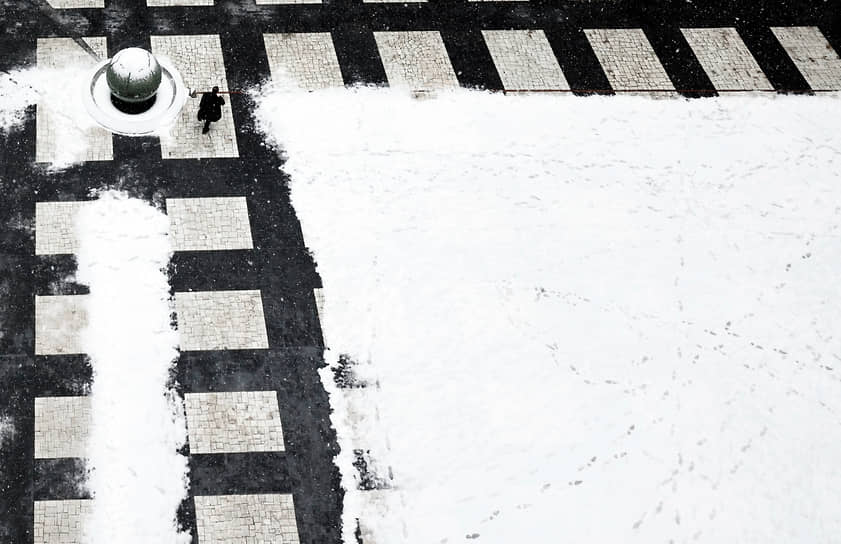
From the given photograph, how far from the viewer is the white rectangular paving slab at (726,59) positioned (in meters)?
15.3

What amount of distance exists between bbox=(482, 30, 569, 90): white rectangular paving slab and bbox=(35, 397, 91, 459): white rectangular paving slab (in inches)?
313

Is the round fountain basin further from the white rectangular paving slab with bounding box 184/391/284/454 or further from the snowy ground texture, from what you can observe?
the white rectangular paving slab with bounding box 184/391/284/454

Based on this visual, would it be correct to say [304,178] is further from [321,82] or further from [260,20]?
[260,20]

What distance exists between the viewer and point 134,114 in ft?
44.7

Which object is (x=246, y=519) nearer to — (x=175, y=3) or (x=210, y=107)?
(x=210, y=107)

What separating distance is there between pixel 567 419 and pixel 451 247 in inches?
113

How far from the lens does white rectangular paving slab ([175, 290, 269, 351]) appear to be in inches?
454

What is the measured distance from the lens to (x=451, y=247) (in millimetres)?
12727

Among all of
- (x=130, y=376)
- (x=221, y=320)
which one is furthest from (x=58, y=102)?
(x=130, y=376)

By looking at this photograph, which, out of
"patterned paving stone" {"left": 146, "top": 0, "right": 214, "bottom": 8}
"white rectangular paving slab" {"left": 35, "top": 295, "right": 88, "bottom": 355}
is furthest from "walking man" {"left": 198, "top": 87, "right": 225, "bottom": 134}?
"white rectangular paving slab" {"left": 35, "top": 295, "right": 88, "bottom": 355}

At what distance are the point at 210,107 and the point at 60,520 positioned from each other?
5934 mm

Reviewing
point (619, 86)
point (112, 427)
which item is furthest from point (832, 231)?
point (112, 427)

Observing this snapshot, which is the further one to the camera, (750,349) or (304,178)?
(304,178)

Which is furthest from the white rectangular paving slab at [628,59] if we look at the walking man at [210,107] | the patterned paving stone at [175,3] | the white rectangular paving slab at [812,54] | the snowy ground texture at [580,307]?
the patterned paving stone at [175,3]
